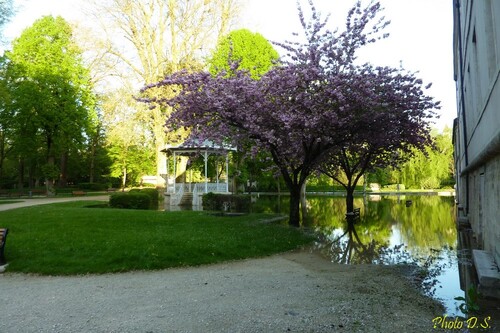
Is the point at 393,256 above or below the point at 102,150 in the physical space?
below

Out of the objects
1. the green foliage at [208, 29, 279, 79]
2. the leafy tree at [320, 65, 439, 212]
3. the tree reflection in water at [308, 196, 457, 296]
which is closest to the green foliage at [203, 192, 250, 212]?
the tree reflection in water at [308, 196, 457, 296]

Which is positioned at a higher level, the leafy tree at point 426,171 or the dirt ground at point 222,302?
the leafy tree at point 426,171

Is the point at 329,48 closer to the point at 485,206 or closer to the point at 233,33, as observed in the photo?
the point at 485,206

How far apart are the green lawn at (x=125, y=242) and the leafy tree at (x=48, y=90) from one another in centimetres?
2192

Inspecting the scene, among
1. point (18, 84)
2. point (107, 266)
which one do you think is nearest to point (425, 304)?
point (107, 266)

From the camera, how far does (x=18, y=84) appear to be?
33719 millimetres

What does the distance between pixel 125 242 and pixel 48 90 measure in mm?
29280

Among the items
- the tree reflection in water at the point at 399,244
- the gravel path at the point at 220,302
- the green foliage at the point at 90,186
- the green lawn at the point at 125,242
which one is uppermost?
the green foliage at the point at 90,186

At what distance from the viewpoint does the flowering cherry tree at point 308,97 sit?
37.7 ft

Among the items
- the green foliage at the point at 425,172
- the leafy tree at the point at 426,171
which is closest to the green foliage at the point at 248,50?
the green foliage at the point at 425,172

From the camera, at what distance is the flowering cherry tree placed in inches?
453

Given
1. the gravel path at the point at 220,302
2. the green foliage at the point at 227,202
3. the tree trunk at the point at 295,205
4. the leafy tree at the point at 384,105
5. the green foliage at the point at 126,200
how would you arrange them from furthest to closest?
the green foliage at the point at 126,200
the green foliage at the point at 227,202
the tree trunk at the point at 295,205
the leafy tree at the point at 384,105
the gravel path at the point at 220,302

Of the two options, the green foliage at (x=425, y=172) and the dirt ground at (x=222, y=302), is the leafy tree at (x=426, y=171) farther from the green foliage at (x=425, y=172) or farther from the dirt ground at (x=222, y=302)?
the dirt ground at (x=222, y=302)

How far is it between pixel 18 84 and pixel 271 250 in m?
32.2
